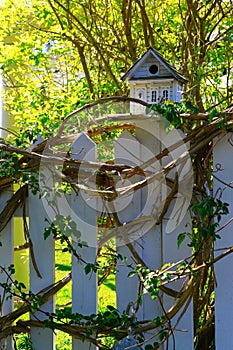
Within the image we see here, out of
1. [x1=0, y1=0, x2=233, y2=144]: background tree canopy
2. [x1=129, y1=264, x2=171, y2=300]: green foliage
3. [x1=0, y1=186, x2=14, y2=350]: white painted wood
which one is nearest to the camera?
[x1=129, y1=264, x2=171, y2=300]: green foliage

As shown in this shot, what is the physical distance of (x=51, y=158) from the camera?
2.39 meters

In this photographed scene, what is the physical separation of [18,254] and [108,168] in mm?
3054

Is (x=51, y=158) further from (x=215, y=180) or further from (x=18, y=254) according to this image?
(x=18, y=254)

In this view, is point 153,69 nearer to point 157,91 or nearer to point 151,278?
point 157,91

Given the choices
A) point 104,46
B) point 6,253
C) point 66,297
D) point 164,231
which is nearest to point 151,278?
point 164,231

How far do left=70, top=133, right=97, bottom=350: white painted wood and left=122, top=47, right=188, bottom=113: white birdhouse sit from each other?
0.25 meters

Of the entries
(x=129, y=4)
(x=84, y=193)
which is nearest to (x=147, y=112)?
(x=84, y=193)

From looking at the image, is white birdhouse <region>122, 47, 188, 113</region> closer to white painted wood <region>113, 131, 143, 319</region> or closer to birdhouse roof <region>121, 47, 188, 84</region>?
birdhouse roof <region>121, 47, 188, 84</region>

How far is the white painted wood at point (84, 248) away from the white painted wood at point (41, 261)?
0.10 metres

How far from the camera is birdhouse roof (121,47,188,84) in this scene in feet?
7.81

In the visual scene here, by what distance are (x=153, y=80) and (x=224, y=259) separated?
701mm

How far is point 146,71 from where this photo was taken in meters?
2.43

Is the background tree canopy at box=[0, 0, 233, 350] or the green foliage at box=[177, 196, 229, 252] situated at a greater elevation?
the background tree canopy at box=[0, 0, 233, 350]

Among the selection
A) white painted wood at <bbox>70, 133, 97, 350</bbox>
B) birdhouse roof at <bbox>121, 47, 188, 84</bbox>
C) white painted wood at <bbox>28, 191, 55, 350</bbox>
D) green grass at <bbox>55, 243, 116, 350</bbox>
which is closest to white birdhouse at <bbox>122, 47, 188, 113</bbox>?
birdhouse roof at <bbox>121, 47, 188, 84</bbox>
